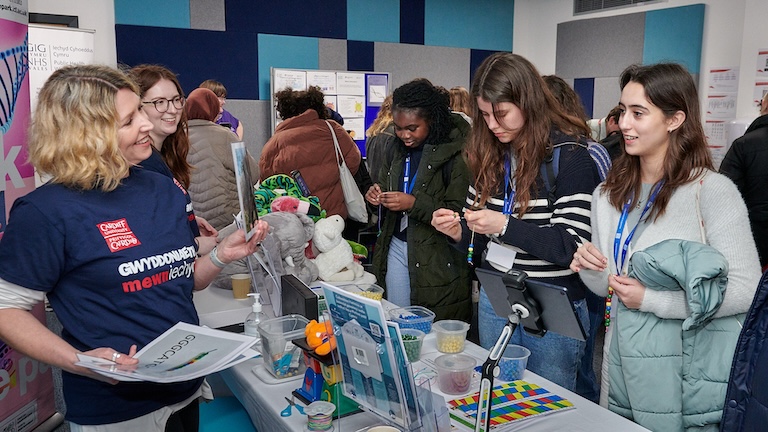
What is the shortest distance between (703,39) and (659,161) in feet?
17.4

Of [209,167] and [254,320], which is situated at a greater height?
[209,167]

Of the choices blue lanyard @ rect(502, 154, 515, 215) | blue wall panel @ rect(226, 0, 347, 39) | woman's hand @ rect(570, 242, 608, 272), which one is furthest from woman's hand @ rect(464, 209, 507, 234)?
blue wall panel @ rect(226, 0, 347, 39)

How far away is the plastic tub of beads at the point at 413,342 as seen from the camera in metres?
1.80

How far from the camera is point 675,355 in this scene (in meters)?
1.55

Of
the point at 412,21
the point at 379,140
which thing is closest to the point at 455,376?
the point at 379,140

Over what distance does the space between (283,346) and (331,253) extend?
0.98 metres

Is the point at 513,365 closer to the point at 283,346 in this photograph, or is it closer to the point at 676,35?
the point at 283,346

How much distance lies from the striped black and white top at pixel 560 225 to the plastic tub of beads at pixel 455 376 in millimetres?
446

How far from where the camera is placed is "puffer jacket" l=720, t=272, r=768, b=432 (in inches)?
43.0

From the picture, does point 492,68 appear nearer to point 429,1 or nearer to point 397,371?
point 397,371

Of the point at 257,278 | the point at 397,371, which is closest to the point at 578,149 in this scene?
the point at 397,371

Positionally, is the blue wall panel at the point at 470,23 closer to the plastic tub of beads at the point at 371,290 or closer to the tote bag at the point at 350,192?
the tote bag at the point at 350,192

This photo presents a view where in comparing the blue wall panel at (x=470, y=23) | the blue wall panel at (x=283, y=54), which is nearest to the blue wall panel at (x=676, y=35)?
the blue wall panel at (x=470, y=23)

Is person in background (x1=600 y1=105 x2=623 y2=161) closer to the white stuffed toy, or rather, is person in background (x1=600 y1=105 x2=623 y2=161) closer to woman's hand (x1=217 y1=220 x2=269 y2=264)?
the white stuffed toy
